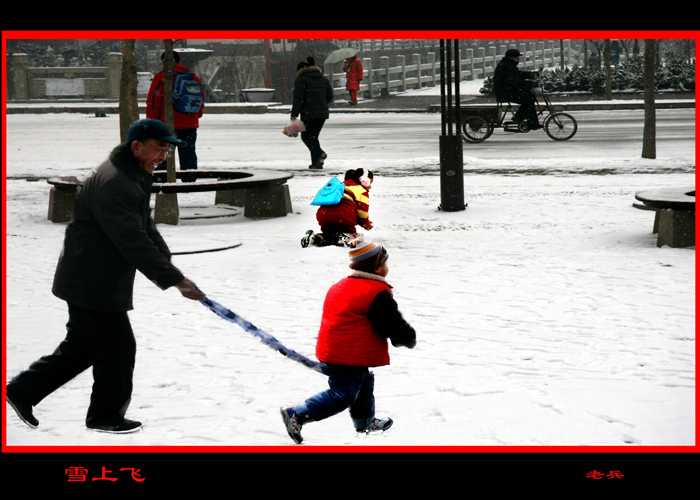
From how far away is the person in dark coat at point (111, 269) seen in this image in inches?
159

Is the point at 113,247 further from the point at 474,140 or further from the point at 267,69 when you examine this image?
the point at 267,69

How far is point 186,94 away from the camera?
1289 centimetres

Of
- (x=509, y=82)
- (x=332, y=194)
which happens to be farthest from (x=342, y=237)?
(x=509, y=82)

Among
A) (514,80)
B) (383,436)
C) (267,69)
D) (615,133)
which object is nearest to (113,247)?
(383,436)

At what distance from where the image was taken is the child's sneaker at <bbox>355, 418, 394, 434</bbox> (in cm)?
439

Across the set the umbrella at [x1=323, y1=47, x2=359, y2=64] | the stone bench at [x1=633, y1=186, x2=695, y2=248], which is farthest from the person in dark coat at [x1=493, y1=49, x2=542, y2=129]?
the umbrella at [x1=323, y1=47, x2=359, y2=64]

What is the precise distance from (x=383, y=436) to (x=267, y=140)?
18.9 meters

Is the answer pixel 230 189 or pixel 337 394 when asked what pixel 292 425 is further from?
pixel 230 189

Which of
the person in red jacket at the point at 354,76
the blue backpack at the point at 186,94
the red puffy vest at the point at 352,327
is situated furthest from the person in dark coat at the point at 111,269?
the person in red jacket at the point at 354,76

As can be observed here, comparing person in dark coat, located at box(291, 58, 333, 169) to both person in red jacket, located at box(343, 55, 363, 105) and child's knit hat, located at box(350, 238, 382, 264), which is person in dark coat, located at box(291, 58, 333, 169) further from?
person in red jacket, located at box(343, 55, 363, 105)

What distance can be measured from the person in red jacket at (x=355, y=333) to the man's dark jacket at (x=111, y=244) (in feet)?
2.22

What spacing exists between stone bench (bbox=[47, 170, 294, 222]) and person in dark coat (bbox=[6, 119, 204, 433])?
238 inches

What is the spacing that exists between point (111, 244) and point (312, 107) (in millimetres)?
12361

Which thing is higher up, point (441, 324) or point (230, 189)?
Result: point (230, 189)
